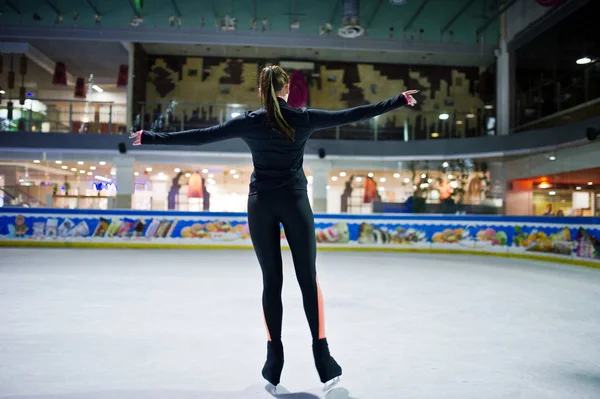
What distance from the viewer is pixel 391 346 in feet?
10.3

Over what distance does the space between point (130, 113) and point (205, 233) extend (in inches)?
203

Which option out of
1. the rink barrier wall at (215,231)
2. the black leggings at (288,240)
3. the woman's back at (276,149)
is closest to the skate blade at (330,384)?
the black leggings at (288,240)

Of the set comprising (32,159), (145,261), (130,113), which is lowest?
(145,261)

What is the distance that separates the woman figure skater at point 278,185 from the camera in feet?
7.18

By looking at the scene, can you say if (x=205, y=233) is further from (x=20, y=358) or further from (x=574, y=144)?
(x=20, y=358)

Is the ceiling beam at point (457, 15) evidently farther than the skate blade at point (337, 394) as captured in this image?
Yes

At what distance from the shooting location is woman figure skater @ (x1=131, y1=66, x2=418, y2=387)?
2188 mm

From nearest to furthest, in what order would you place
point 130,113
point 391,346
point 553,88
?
point 391,346, point 553,88, point 130,113

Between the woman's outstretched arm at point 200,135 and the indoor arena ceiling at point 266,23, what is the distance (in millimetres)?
12910

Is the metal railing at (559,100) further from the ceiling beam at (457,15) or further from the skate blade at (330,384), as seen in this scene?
the skate blade at (330,384)

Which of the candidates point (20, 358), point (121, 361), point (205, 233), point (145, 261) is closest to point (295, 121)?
point (121, 361)

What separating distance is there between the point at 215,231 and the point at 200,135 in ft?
34.4

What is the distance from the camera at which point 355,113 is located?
2.16 m

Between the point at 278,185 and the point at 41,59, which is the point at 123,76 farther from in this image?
the point at 278,185
